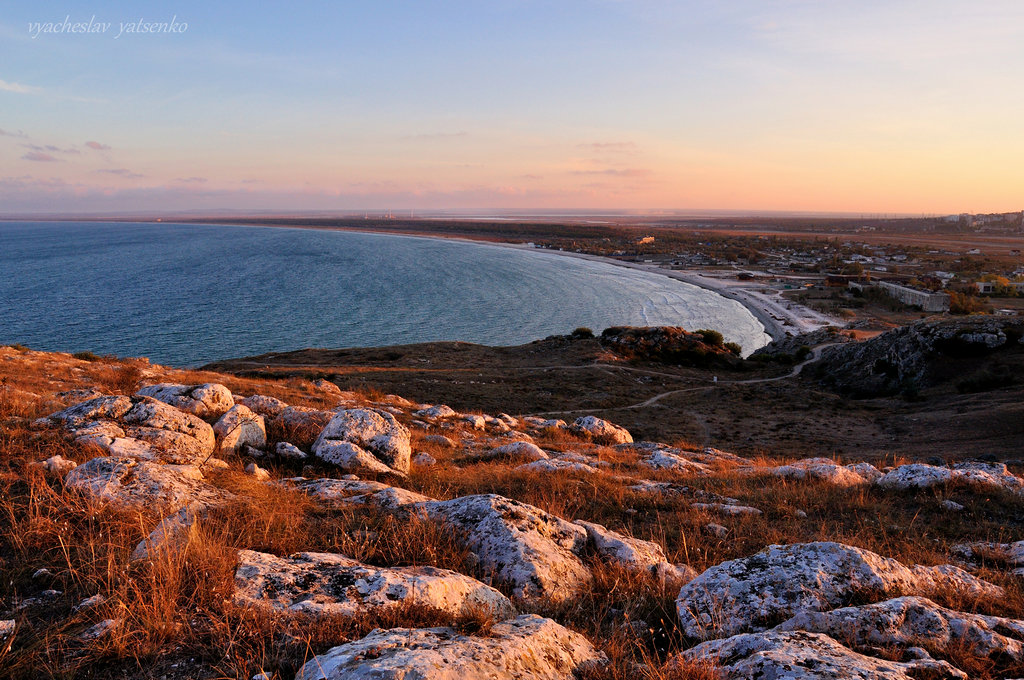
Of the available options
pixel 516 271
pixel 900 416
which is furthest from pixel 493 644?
pixel 516 271

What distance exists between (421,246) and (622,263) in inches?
3035

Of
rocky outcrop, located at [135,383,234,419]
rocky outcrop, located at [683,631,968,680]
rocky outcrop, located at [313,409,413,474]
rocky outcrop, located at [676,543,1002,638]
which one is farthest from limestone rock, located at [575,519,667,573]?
rocky outcrop, located at [135,383,234,419]

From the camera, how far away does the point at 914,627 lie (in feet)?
12.6

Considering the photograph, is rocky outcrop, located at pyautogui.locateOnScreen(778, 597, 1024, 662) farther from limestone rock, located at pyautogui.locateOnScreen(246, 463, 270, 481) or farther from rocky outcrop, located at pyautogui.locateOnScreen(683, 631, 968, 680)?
limestone rock, located at pyautogui.locateOnScreen(246, 463, 270, 481)

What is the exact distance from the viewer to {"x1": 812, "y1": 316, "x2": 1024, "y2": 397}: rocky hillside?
104 feet

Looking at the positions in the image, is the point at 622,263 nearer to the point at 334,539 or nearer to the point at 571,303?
the point at 571,303

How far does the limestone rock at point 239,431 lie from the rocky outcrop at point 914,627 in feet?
28.2

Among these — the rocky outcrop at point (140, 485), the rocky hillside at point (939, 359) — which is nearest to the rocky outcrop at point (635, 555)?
the rocky outcrop at point (140, 485)

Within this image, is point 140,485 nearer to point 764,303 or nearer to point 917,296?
point 917,296

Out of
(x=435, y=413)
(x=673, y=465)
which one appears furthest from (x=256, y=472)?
(x=435, y=413)

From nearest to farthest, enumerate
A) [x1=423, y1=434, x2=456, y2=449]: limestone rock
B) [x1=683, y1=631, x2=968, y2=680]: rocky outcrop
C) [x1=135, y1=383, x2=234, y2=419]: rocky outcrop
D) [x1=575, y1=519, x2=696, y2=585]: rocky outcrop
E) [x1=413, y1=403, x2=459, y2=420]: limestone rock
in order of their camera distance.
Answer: [x1=683, y1=631, x2=968, y2=680]: rocky outcrop → [x1=575, y1=519, x2=696, y2=585]: rocky outcrop → [x1=135, y1=383, x2=234, y2=419]: rocky outcrop → [x1=423, y1=434, x2=456, y2=449]: limestone rock → [x1=413, y1=403, x2=459, y2=420]: limestone rock

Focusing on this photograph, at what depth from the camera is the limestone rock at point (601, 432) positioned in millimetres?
18453

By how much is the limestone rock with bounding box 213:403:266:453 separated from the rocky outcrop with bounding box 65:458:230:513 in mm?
2536

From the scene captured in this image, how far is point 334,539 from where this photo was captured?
16.4ft
